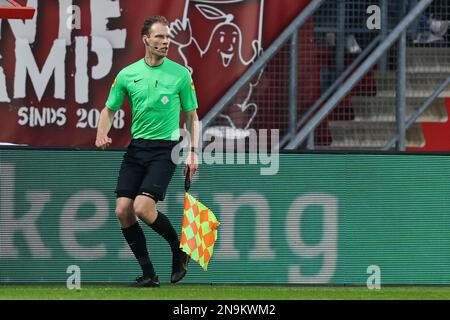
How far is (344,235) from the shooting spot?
12664 mm

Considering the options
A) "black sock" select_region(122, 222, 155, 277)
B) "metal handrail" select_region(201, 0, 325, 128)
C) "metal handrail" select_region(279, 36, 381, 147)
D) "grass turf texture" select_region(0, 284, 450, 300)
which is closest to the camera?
"grass turf texture" select_region(0, 284, 450, 300)

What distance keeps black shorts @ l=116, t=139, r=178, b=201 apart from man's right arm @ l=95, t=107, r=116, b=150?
23 centimetres

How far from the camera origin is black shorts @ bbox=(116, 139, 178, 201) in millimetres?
11305

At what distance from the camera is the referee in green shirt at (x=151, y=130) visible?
37.1 feet

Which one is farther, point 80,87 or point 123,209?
point 80,87

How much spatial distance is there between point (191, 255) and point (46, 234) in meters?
1.52

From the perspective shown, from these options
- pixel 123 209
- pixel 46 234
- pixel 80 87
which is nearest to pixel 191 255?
pixel 123 209

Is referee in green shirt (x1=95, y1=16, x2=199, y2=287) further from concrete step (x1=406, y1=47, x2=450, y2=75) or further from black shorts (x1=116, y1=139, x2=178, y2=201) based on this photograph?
concrete step (x1=406, y1=47, x2=450, y2=75)

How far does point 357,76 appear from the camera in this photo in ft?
44.8

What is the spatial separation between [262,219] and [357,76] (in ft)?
6.10

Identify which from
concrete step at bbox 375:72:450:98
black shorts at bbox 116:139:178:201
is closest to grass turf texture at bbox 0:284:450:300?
black shorts at bbox 116:139:178:201

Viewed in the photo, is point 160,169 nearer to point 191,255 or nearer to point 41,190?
point 191,255

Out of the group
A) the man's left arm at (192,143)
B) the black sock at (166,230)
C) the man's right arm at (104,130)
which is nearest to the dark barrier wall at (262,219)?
the black sock at (166,230)

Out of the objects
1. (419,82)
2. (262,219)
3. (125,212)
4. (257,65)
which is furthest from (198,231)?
(419,82)
